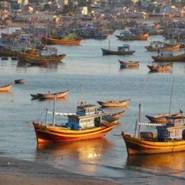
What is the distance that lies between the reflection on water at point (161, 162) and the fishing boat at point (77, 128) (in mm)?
2029

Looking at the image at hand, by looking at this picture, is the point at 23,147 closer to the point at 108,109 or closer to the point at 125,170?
the point at 125,170

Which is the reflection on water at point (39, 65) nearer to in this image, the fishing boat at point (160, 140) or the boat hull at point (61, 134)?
the boat hull at point (61, 134)

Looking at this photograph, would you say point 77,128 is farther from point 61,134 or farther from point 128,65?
point 128,65

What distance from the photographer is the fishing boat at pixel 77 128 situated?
68.9 feet

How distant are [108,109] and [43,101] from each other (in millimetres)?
2682

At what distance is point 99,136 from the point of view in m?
22.1

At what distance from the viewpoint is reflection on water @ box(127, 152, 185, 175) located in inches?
744

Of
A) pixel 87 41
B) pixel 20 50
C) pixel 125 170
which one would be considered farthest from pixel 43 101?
pixel 87 41

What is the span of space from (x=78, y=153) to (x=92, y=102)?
9.70 metres

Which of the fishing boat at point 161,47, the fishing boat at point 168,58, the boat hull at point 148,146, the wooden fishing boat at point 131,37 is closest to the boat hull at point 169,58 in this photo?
the fishing boat at point 168,58

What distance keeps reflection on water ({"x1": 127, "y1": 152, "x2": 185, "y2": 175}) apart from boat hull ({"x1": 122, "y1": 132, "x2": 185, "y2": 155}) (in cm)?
11

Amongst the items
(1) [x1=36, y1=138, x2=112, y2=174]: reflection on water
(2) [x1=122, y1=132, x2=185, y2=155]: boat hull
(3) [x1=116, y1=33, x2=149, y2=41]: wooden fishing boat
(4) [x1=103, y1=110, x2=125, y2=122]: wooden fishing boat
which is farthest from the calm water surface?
(3) [x1=116, y1=33, x2=149, y2=41]: wooden fishing boat

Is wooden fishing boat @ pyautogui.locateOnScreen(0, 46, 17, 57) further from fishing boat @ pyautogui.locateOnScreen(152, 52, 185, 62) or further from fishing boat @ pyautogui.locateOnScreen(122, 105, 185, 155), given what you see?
fishing boat @ pyautogui.locateOnScreen(122, 105, 185, 155)

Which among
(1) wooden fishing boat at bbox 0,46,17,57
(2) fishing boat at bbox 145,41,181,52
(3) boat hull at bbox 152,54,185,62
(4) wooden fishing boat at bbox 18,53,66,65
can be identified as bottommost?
(2) fishing boat at bbox 145,41,181,52
